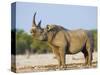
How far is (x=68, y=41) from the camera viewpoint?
2.58 metres

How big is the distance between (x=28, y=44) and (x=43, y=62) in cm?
25

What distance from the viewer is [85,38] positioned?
8.73ft

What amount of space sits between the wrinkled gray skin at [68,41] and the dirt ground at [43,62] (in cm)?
6

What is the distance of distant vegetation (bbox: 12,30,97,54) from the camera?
2.33 metres

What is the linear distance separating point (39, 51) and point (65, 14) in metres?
0.51

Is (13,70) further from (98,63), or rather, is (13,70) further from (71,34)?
(98,63)

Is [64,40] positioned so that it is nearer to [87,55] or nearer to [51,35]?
[51,35]

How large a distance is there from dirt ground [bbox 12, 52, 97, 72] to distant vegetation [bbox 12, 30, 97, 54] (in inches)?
2.1

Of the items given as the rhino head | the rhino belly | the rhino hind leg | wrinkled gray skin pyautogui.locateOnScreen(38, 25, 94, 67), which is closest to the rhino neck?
wrinkled gray skin pyautogui.locateOnScreen(38, 25, 94, 67)

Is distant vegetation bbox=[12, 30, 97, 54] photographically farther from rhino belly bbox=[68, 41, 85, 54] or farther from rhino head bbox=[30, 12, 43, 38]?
rhino belly bbox=[68, 41, 85, 54]

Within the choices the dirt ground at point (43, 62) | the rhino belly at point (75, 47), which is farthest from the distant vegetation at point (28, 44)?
the rhino belly at point (75, 47)

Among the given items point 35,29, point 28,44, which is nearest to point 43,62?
point 28,44

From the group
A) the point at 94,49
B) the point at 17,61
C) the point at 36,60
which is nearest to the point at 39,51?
the point at 36,60

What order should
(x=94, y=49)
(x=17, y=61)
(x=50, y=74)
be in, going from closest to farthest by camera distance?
(x=17, y=61)
(x=50, y=74)
(x=94, y=49)
